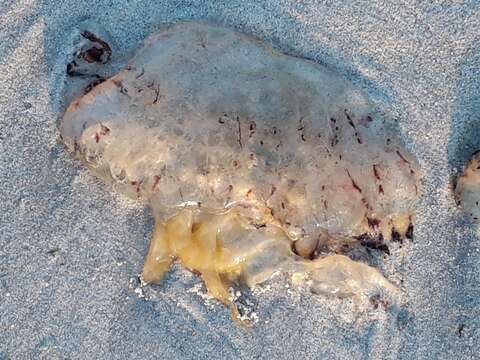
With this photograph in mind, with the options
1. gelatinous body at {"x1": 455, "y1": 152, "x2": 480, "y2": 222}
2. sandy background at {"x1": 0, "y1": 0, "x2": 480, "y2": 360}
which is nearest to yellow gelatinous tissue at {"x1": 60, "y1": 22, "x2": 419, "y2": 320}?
sandy background at {"x1": 0, "y1": 0, "x2": 480, "y2": 360}

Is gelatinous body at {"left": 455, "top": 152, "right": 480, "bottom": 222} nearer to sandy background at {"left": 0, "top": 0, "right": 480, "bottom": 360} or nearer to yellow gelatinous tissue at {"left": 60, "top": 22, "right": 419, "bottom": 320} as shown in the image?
sandy background at {"left": 0, "top": 0, "right": 480, "bottom": 360}

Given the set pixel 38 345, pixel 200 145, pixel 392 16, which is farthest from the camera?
pixel 392 16

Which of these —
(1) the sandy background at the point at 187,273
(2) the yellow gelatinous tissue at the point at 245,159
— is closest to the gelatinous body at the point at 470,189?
(1) the sandy background at the point at 187,273

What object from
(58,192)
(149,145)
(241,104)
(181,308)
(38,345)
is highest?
(241,104)

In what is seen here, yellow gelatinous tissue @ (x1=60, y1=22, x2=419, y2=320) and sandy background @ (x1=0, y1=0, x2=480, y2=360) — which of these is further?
sandy background @ (x1=0, y1=0, x2=480, y2=360)

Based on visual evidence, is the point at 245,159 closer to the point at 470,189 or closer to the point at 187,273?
the point at 187,273

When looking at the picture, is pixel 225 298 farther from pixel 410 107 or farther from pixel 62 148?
pixel 410 107

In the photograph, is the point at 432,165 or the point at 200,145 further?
the point at 432,165

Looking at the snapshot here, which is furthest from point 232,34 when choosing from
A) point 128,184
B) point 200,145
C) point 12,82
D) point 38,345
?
point 38,345
